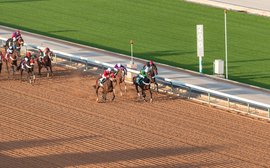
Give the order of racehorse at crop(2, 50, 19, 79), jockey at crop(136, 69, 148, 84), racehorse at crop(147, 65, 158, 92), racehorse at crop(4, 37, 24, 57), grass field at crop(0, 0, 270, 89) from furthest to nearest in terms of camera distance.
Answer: grass field at crop(0, 0, 270, 89) → racehorse at crop(4, 37, 24, 57) → racehorse at crop(2, 50, 19, 79) → racehorse at crop(147, 65, 158, 92) → jockey at crop(136, 69, 148, 84)

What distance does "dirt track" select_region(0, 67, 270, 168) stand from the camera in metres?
28.7

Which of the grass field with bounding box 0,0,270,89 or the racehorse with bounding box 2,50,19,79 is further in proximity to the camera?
the grass field with bounding box 0,0,270,89

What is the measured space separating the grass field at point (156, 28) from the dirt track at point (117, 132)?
4.98 meters

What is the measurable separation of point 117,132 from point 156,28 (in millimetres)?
15166

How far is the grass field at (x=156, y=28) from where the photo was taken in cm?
4091

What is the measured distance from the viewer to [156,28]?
151 ft

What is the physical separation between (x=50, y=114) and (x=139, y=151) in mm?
4649

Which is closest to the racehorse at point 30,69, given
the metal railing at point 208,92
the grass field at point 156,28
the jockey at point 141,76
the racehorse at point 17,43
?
the metal railing at point 208,92

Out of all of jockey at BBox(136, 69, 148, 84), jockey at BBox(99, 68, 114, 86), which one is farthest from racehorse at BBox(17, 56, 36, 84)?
jockey at BBox(136, 69, 148, 84)

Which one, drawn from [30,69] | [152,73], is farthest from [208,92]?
[30,69]

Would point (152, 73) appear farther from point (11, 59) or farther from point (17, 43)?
point (17, 43)

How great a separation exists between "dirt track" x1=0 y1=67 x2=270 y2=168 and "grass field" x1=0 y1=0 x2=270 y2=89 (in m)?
4.98

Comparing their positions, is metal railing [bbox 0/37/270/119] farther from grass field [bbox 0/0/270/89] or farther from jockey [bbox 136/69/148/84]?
grass field [bbox 0/0/270/89]

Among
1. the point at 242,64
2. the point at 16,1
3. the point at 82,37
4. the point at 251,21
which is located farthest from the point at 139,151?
the point at 16,1
